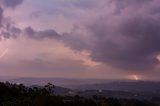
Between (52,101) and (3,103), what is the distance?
82.3 feet

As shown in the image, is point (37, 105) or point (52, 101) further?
point (52, 101)

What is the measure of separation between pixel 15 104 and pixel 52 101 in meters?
18.9

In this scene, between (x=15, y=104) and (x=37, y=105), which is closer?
(x=37, y=105)

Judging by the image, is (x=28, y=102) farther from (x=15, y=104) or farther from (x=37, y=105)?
(x=37, y=105)

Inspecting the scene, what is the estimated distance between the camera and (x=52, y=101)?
7643 inches

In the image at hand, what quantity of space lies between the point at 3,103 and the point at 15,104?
6261 mm

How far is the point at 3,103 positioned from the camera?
194m

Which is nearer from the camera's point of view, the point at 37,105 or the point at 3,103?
the point at 37,105

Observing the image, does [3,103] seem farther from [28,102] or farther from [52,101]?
[52,101]

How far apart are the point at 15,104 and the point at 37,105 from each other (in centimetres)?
1933

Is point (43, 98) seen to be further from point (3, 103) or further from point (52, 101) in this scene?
point (3, 103)

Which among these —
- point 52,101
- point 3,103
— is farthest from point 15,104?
point 52,101

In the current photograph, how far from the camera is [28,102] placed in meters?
199

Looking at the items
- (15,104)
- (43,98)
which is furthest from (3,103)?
(43,98)
